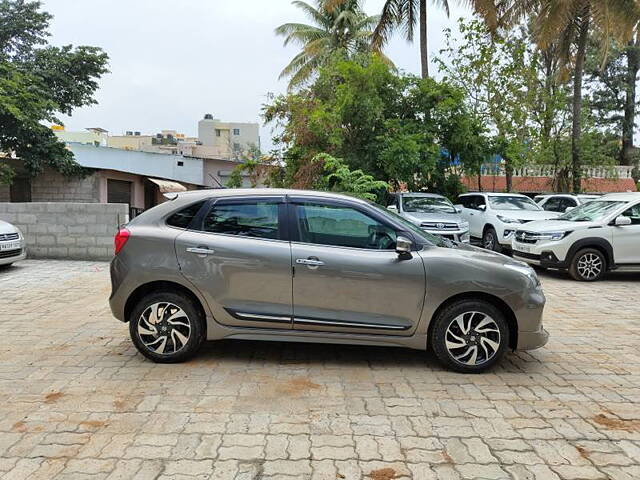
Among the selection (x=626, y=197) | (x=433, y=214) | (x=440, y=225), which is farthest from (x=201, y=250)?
(x=626, y=197)

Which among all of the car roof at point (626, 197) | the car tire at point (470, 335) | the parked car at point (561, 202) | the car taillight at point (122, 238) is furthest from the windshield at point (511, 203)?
the car taillight at point (122, 238)

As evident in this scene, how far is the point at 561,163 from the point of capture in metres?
20.7

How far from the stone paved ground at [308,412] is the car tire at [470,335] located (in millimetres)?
155

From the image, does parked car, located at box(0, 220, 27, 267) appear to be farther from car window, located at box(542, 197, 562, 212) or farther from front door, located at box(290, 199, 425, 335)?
car window, located at box(542, 197, 562, 212)

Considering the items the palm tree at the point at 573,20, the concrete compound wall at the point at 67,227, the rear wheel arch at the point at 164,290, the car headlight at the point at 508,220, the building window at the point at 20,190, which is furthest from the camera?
the building window at the point at 20,190

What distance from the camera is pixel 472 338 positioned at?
14.4ft

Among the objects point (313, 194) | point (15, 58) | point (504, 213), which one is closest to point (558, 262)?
point (504, 213)

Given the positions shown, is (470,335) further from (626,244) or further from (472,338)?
(626,244)

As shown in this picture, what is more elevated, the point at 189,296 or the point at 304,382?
the point at 189,296

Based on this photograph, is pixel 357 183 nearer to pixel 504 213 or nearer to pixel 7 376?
pixel 504 213

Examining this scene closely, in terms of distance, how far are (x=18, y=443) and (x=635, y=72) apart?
3791 centimetres

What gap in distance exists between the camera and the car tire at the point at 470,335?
14.3 feet

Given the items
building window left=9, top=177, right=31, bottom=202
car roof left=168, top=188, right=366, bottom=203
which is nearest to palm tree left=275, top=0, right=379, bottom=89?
building window left=9, top=177, right=31, bottom=202

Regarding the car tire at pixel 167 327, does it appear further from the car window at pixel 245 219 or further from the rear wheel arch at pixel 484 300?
the rear wheel arch at pixel 484 300
